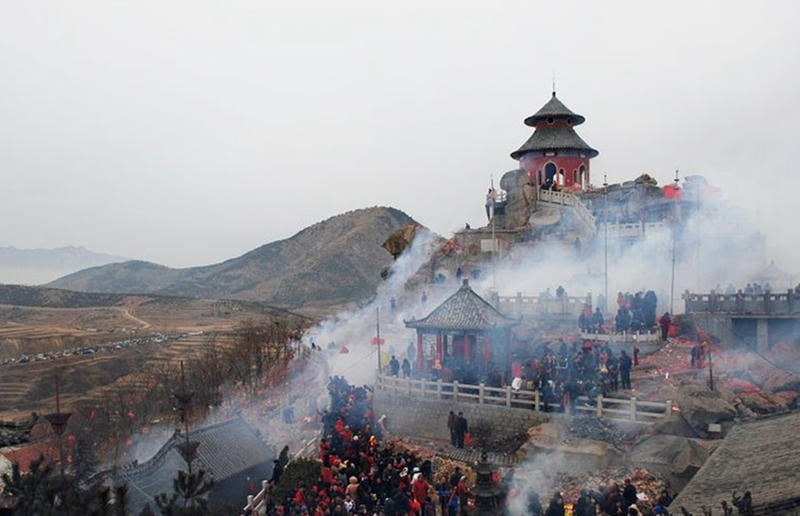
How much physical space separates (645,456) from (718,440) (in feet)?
5.65

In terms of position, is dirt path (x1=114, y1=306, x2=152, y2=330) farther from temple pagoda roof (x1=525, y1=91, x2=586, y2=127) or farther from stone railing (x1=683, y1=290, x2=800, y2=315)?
stone railing (x1=683, y1=290, x2=800, y2=315)

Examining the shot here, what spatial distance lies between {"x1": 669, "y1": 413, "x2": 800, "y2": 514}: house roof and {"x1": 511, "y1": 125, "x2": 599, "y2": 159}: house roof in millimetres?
33249

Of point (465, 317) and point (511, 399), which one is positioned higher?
point (465, 317)

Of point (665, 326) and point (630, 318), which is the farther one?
point (630, 318)

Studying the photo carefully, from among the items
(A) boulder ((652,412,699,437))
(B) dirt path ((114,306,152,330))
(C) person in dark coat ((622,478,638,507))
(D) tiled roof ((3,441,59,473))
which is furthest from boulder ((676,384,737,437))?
(B) dirt path ((114,306,152,330))

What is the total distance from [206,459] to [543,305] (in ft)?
49.6

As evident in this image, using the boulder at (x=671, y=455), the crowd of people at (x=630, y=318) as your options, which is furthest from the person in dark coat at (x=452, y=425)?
the crowd of people at (x=630, y=318)

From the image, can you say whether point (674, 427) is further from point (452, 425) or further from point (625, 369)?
point (452, 425)

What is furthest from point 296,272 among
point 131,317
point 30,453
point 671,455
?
point 671,455

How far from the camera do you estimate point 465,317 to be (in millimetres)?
22375

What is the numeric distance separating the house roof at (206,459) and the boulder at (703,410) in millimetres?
12991

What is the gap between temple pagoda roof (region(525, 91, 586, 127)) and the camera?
45372 millimetres

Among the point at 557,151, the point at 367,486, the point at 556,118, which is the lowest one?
the point at 367,486

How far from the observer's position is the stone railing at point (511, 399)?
16703 mm
